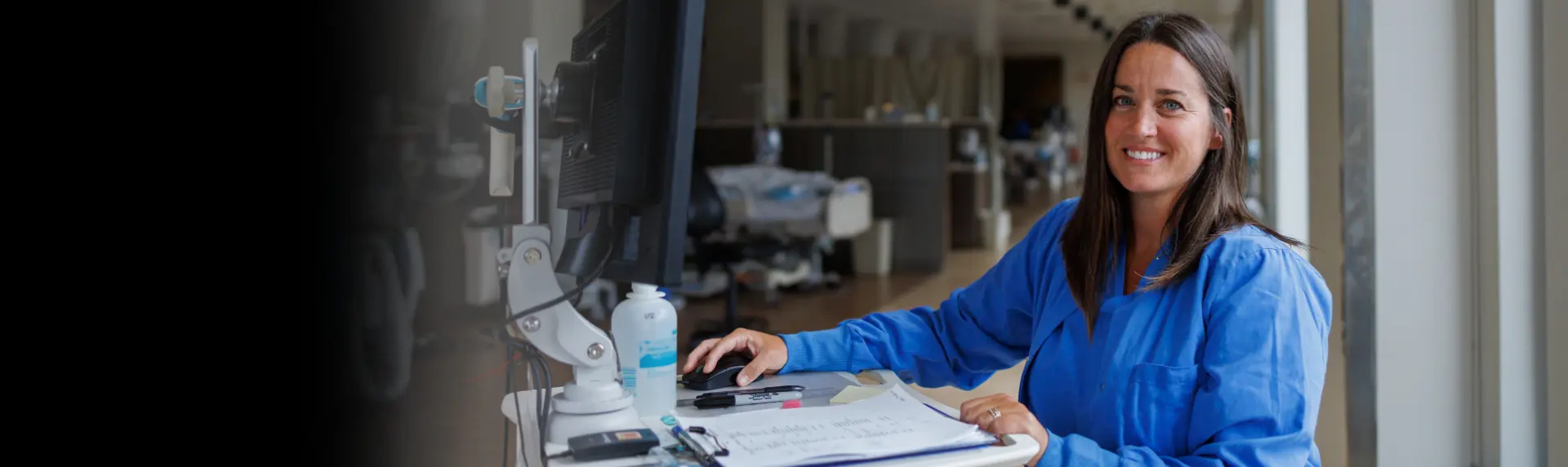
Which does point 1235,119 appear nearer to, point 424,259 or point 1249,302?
point 1249,302

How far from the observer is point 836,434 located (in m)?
0.99

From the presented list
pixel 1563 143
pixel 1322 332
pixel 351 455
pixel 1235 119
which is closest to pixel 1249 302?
→ pixel 1322 332

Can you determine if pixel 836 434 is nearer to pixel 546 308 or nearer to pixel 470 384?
pixel 546 308

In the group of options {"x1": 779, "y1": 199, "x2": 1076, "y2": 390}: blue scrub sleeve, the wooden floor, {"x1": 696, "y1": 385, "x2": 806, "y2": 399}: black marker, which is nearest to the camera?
{"x1": 696, "y1": 385, "x2": 806, "y2": 399}: black marker

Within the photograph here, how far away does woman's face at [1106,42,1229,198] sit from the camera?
3.97 feet

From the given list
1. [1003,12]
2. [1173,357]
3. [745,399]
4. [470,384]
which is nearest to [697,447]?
[745,399]

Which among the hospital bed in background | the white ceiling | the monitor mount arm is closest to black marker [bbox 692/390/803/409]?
the monitor mount arm

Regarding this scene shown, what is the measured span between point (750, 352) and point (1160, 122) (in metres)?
0.54

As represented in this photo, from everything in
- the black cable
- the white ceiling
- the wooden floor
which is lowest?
the wooden floor

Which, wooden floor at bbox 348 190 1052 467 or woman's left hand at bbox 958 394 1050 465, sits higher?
woman's left hand at bbox 958 394 1050 465

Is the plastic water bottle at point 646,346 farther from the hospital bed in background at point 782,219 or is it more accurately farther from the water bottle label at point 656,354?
the hospital bed in background at point 782,219

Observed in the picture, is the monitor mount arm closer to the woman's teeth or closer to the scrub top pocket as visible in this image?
the scrub top pocket

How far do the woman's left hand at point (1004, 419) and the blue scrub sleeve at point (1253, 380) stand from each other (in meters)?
0.02

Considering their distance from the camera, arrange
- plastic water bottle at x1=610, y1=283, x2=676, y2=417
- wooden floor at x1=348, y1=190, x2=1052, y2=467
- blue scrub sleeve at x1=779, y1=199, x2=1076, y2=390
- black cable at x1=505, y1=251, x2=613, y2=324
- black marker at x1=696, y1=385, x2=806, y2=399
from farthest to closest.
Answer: wooden floor at x1=348, y1=190, x2=1052, y2=467 → blue scrub sleeve at x1=779, y1=199, x2=1076, y2=390 → black marker at x1=696, y1=385, x2=806, y2=399 → plastic water bottle at x1=610, y1=283, x2=676, y2=417 → black cable at x1=505, y1=251, x2=613, y2=324
